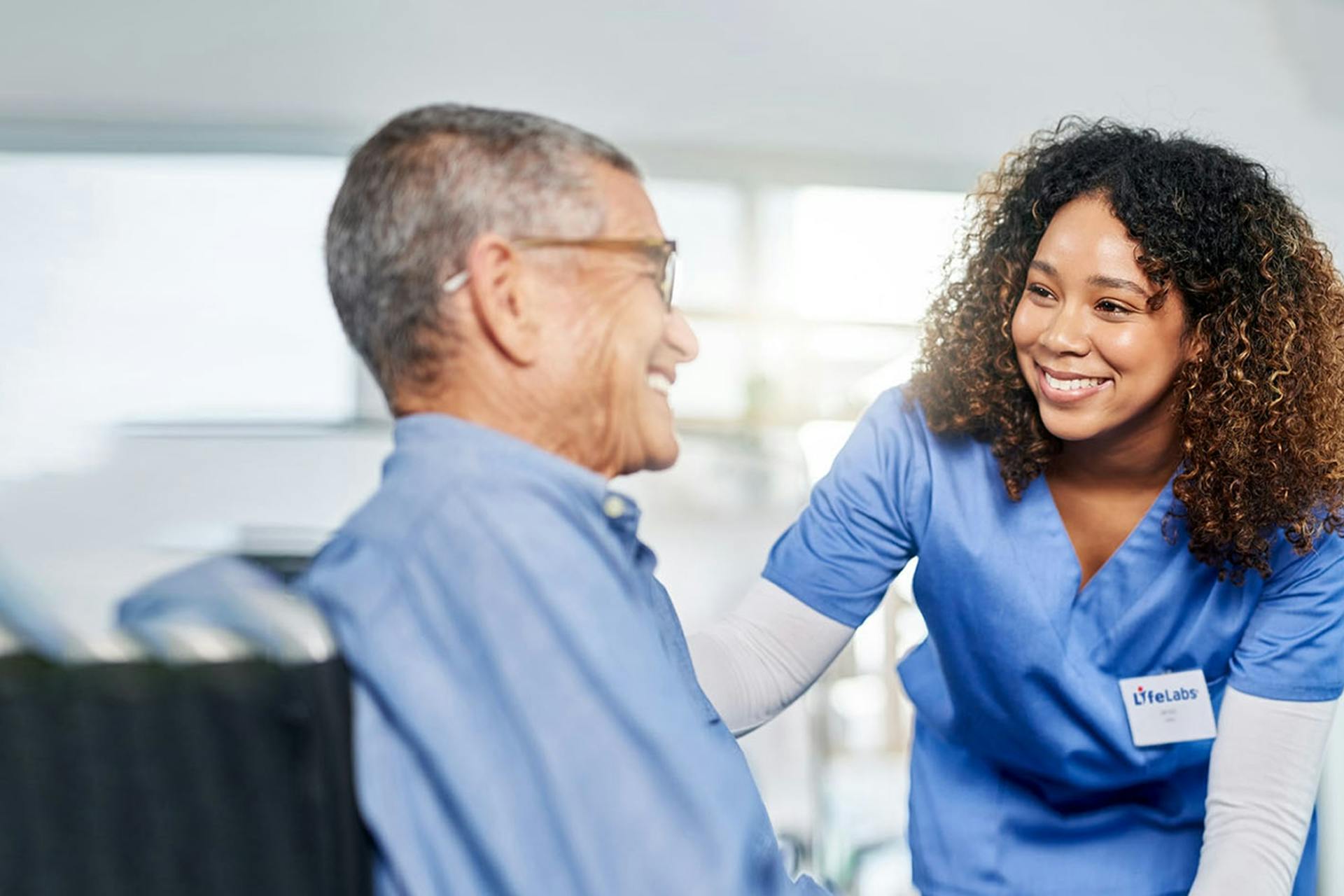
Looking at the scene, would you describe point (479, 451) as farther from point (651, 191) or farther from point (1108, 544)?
point (651, 191)

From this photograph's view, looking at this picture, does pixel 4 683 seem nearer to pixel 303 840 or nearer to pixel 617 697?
pixel 303 840

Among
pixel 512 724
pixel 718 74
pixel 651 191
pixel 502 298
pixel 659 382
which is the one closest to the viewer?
pixel 512 724

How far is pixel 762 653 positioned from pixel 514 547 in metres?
0.67

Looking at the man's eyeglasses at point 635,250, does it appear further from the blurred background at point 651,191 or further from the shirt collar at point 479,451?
the blurred background at point 651,191

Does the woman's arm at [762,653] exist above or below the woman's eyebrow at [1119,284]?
below

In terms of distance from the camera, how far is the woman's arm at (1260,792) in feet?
3.59

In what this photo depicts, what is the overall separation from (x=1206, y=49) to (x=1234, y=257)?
2.15 meters

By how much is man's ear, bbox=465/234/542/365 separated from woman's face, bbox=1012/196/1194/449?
2.11 feet

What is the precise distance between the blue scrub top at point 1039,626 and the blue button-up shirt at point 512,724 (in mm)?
674

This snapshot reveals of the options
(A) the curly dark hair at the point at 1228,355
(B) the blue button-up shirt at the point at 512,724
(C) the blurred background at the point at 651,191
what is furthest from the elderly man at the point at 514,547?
(C) the blurred background at the point at 651,191

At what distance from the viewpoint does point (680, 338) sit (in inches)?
34.2

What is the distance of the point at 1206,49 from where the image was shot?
304 centimetres

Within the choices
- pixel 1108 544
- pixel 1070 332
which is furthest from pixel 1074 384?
pixel 1108 544

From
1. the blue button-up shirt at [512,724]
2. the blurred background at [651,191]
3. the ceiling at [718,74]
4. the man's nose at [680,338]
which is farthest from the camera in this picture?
the ceiling at [718,74]
